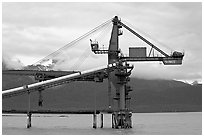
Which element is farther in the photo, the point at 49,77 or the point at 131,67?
the point at 49,77

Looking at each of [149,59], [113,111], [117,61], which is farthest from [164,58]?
[113,111]

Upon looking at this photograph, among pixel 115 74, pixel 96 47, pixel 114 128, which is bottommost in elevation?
pixel 114 128

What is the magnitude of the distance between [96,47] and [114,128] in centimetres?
1268

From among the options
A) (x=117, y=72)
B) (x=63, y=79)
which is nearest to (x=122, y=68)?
(x=117, y=72)

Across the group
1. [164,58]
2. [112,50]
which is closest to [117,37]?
[112,50]

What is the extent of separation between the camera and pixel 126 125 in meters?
65.8

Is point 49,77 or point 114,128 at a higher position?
point 49,77

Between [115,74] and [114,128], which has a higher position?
[115,74]

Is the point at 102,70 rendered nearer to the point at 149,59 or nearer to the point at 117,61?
the point at 117,61

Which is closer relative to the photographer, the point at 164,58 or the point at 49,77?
the point at 164,58

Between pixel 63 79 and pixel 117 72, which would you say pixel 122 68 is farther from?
pixel 63 79

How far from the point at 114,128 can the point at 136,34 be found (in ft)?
48.5

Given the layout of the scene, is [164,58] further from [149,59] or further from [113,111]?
[113,111]

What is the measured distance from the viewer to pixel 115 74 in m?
64.6
